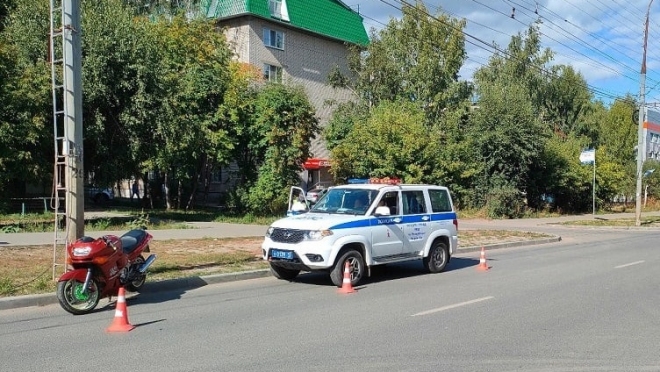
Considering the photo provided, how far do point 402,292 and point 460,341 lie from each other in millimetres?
3567

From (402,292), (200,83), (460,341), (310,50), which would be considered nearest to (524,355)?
(460,341)

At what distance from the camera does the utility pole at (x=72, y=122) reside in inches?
405

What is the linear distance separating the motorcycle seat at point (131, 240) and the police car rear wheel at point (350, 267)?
3.32 meters

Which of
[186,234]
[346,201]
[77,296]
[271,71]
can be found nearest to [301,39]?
[271,71]

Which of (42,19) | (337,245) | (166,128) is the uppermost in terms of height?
(42,19)

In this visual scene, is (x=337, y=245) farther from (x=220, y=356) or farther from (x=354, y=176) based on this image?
(x=354, y=176)

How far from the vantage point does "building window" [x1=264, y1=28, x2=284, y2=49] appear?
42906 millimetres

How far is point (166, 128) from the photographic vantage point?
70.9 feet

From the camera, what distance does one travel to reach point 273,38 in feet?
143

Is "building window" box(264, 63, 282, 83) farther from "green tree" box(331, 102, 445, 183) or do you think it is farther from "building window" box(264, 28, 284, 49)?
"green tree" box(331, 102, 445, 183)

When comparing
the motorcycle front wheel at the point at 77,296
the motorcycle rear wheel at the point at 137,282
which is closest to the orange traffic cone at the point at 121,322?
the motorcycle front wheel at the point at 77,296

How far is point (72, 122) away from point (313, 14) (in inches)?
1465

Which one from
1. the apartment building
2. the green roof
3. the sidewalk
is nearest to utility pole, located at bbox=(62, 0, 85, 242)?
the sidewalk

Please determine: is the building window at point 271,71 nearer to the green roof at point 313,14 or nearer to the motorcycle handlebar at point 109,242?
the green roof at point 313,14
